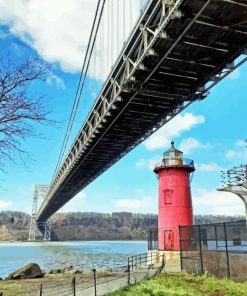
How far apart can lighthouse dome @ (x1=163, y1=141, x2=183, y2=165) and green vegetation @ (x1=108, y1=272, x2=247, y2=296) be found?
9.62 meters

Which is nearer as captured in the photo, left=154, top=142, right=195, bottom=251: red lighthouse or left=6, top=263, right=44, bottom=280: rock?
left=6, top=263, right=44, bottom=280: rock

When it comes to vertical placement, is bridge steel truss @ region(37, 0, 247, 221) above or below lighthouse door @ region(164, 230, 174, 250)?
above

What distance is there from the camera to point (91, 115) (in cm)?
2631

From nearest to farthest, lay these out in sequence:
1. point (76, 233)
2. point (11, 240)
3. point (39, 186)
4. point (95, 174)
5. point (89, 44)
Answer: point (89, 44) → point (95, 174) → point (39, 186) → point (11, 240) → point (76, 233)

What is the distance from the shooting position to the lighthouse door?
76.9 feet

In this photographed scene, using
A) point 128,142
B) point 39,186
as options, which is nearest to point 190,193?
point 128,142

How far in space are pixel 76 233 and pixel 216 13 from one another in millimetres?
172020

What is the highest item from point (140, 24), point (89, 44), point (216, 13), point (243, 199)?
point (89, 44)

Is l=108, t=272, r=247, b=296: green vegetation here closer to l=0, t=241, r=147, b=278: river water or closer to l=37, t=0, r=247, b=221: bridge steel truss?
l=37, t=0, r=247, b=221: bridge steel truss

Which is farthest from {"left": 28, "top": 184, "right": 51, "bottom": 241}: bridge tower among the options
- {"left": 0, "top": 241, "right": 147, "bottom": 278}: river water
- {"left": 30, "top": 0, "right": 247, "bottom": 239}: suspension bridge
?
{"left": 30, "top": 0, "right": 247, "bottom": 239}: suspension bridge

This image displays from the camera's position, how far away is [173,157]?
82.0 feet

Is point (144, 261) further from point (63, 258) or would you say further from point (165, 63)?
point (63, 258)

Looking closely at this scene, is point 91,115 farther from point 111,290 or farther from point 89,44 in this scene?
point 111,290

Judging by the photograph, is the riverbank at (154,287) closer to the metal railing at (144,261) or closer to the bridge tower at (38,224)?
the metal railing at (144,261)
